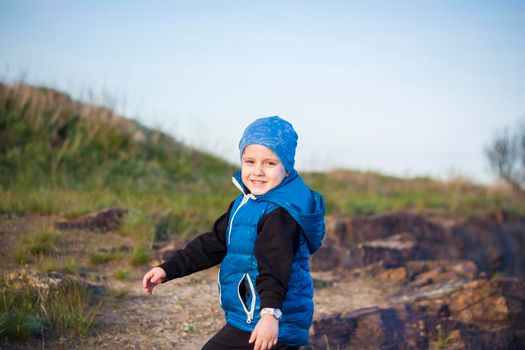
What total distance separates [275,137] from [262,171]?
0.18 meters

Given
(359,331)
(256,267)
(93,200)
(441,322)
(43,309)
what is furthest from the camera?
(93,200)

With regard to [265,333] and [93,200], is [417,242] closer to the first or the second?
[93,200]

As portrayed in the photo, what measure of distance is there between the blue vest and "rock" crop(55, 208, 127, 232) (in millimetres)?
4159

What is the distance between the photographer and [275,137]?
9.00 feet

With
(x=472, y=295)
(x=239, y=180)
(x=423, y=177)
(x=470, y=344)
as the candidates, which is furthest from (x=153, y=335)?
(x=423, y=177)

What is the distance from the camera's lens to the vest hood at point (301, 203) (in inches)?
104

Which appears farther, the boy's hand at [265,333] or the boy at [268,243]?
the boy at [268,243]

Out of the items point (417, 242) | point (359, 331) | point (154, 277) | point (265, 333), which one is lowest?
point (359, 331)

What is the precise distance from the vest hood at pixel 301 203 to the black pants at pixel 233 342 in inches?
20.0

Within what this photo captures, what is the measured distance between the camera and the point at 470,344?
4555mm

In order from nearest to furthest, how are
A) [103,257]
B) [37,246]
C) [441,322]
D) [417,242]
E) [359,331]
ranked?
[359,331], [441,322], [37,246], [103,257], [417,242]

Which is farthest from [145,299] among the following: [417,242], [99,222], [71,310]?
[417,242]

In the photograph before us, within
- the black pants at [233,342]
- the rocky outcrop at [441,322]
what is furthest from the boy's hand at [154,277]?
the rocky outcrop at [441,322]

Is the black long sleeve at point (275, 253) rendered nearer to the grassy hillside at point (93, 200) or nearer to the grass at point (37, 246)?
the grassy hillside at point (93, 200)
